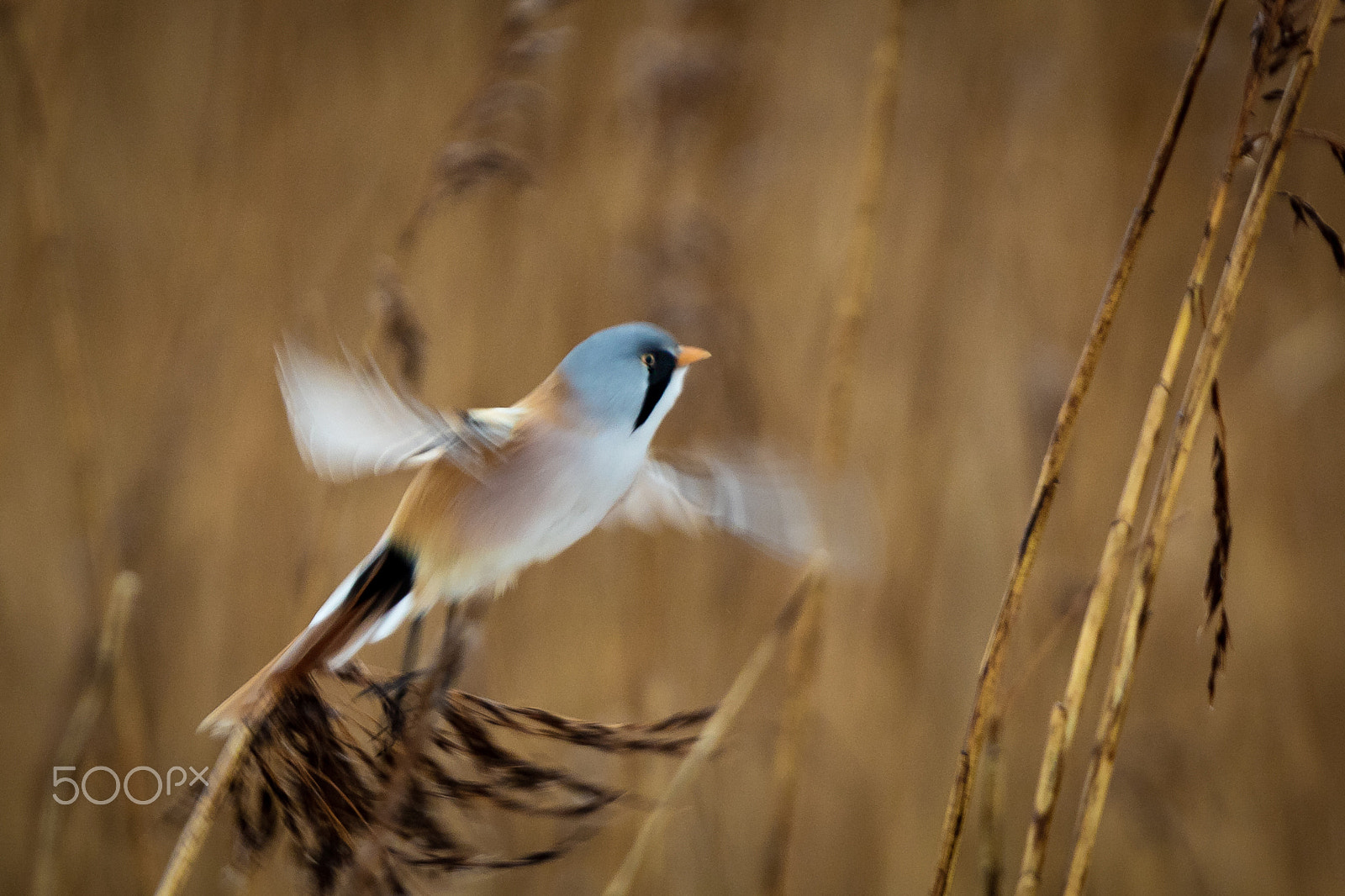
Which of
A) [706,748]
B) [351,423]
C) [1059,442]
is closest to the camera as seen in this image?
[351,423]

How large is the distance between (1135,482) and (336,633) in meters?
0.35

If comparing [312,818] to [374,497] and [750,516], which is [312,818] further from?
[374,497]

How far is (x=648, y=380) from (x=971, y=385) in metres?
1.28

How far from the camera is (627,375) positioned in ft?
1.10

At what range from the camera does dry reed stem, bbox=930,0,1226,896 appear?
1.22ft

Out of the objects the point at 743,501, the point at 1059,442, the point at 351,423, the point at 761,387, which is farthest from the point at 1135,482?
the point at 761,387

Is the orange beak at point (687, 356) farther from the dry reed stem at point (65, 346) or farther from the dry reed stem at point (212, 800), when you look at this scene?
the dry reed stem at point (65, 346)

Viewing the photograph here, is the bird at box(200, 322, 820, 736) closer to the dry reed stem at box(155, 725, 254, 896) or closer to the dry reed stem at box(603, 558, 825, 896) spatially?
the dry reed stem at box(155, 725, 254, 896)

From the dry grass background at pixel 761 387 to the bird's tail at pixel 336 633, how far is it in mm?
645

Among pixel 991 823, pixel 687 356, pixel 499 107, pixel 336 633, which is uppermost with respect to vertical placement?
pixel 499 107

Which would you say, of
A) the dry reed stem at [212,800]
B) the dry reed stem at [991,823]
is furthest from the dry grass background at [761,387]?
the dry reed stem at [212,800]

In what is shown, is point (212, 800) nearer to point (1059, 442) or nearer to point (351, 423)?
point (351, 423)

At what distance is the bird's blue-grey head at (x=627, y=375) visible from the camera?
0.33m

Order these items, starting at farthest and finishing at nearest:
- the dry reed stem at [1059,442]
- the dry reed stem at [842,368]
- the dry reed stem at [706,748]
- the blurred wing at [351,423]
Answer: the dry reed stem at [842,368]
the dry reed stem at [706,748]
the dry reed stem at [1059,442]
the blurred wing at [351,423]
